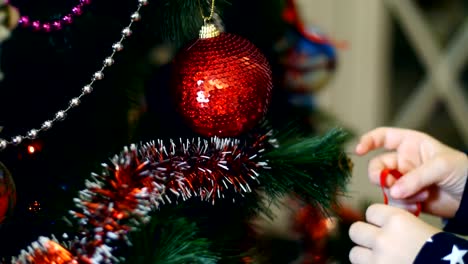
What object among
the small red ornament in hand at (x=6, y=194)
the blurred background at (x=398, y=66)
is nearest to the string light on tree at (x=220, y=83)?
the small red ornament in hand at (x=6, y=194)

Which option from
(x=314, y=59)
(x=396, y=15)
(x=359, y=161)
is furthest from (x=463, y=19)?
(x=314, y=59)

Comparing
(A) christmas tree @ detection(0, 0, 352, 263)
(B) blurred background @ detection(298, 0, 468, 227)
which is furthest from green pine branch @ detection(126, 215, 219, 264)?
(B) blurred background @ detection(298, 0, 468, 227)

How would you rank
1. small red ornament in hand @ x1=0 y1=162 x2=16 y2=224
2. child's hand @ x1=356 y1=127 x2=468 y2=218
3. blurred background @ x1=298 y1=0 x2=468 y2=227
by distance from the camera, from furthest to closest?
1. blurred background @ x1=298 y1=0 x2=468 y2=227
2. child's hand @ x1=356 y1=127 x2=468 y2=218
3. small red ornament in hand @ x1=0 y1=162 x2=16 y2=224

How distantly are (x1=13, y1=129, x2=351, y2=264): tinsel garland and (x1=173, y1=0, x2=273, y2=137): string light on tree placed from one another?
2cm

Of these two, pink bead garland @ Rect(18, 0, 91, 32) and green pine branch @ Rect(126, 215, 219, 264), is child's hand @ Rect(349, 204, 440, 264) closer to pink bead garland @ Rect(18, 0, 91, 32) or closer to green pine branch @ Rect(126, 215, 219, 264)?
green pine branch @ Rect(126, 215, 219, 264)

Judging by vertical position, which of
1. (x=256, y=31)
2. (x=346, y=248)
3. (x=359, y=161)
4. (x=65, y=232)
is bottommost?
(x=359, y=161)

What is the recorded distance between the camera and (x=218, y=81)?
1.39 feet

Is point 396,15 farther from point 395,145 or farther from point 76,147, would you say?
point 76,147

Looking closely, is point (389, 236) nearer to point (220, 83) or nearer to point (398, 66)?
point (220, 83)

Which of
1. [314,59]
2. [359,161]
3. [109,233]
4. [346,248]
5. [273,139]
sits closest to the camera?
[109,233]

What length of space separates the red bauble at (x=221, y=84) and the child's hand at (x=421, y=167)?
165 mm

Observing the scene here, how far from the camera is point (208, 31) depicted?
1.46ft

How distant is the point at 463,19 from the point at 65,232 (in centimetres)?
124

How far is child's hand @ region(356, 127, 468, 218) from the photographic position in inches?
21.1
